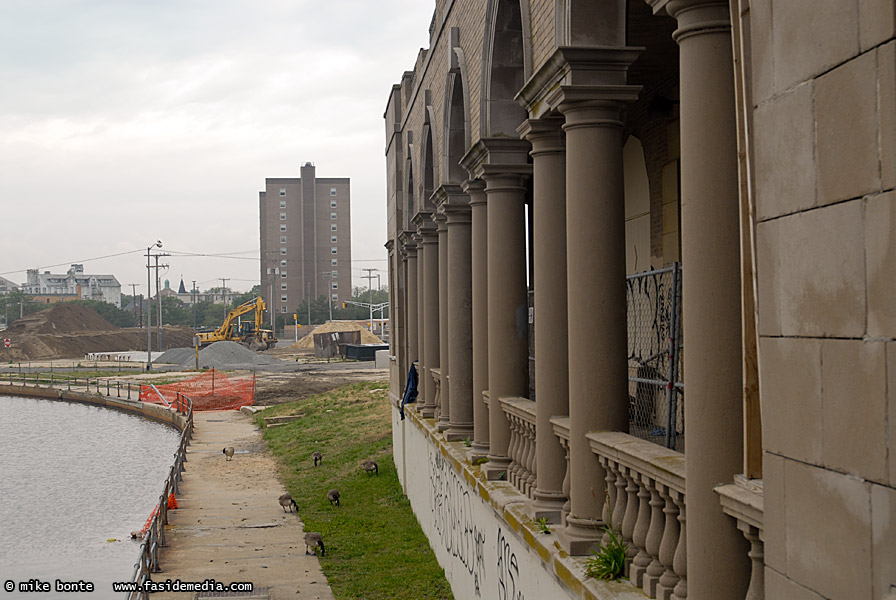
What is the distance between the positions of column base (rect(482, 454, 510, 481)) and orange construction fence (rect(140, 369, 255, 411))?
119 ft

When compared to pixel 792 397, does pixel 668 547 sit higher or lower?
lower

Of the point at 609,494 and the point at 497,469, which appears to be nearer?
the point at 609,494

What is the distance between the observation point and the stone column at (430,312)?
15.4m

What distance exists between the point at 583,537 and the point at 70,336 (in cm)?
12005

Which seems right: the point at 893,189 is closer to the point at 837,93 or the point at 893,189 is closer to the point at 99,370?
the point at 837,93

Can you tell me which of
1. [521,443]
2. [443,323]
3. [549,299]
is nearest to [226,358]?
[443,323]

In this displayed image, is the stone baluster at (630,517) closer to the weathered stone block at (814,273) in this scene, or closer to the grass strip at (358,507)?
the weathered stone block at (814,273)

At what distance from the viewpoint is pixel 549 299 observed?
24.1 ft

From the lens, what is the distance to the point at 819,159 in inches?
124

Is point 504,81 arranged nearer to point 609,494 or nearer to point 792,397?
point 609,494

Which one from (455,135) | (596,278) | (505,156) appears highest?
(455,135)

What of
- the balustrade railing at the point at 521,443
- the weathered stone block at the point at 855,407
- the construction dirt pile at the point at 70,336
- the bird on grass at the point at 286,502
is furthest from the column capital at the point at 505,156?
the construction dirt pile at the point at 70,336

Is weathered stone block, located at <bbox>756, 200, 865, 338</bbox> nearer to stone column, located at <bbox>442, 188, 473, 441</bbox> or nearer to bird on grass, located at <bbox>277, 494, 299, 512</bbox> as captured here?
stone column, located at <bbox>442, 188, 473, 441</bbox>

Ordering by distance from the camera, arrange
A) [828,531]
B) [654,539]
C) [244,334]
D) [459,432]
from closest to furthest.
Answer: [828,531], [654,539], [459,432], [244,334]
